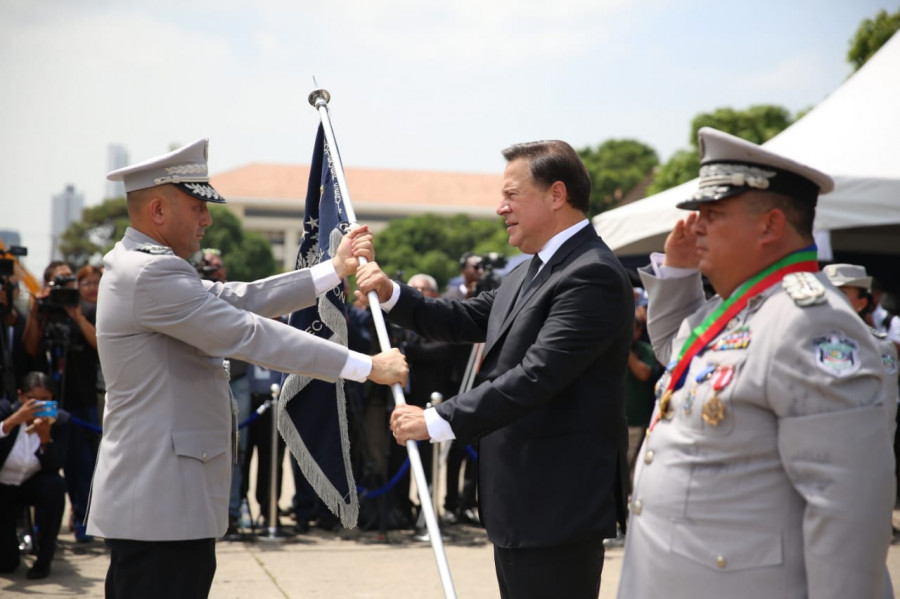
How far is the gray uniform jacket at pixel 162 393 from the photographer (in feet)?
11.2

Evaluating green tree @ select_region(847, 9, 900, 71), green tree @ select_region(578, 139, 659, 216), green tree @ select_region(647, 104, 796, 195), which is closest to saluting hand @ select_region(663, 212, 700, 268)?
green tree @ select_region(847, 9, 900, 71)

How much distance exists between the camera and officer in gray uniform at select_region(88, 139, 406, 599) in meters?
3.40

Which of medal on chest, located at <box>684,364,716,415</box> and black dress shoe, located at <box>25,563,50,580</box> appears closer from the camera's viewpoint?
medal on chest, located at <box>684,364,716,415</box>

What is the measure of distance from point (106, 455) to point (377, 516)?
503 cm

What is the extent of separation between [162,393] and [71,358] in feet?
15.3

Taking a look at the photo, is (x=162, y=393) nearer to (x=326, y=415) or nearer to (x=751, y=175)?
(x=326, y=415)

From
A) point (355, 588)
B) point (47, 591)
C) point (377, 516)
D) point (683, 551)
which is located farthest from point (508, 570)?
point (377, 516)

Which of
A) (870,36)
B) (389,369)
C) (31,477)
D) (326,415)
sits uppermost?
(870,36)

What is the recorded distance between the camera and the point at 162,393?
3432 mm

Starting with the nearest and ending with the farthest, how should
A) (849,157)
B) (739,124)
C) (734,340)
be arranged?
1. (734,340)
2. (849,157)
3. (739,124)

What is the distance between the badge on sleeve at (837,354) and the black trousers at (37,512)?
5675 millimetres

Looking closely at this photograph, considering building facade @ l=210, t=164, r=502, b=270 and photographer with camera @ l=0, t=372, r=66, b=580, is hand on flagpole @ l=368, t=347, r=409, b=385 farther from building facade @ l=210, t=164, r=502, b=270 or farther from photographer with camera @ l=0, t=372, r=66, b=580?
building facade @ l=210, t=164, r=502, b=270

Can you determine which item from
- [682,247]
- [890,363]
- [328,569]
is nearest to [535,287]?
[682,247]

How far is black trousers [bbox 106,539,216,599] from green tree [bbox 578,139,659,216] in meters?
41.1
